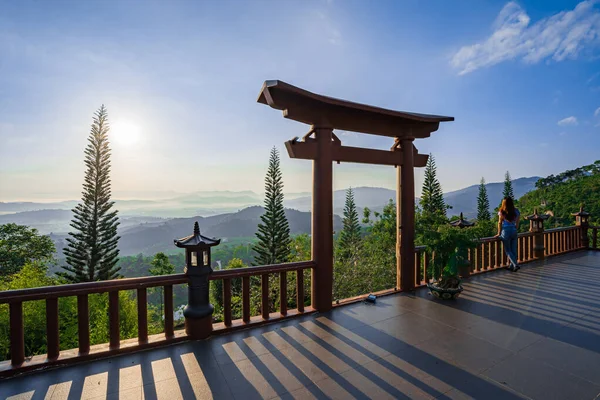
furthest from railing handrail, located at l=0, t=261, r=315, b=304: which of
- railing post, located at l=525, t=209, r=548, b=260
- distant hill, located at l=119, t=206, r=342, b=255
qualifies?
distant hill, located at l=119, t=206, r=342, b=255

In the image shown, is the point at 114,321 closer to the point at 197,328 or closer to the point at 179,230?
the point at 197,328

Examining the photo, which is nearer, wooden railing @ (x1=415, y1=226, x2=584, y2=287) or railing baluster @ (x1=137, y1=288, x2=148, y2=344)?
railing baluster @ (x1=137, y1=288, x2=148, y2=344)

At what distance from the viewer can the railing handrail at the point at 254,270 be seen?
8.61 ft

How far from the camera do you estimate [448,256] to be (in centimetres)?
347

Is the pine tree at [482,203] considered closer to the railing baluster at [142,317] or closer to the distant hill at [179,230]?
the railing baluster at [142,317]

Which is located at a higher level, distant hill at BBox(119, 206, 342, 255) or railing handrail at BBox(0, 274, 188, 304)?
railing handrail at BBox(0, 274, 188, 304)

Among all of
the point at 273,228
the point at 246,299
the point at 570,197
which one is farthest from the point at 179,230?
the point at 246,299

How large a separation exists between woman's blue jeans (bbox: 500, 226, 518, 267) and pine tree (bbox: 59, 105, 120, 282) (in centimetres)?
1923

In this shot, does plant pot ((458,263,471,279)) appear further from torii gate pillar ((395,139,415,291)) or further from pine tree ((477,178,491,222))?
pine tree ((477,178,491,222))

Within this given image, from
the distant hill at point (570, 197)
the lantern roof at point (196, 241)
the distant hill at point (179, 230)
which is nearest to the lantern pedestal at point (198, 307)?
the lantern roof at point (196, 241)

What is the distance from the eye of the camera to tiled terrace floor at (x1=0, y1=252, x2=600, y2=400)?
1.71m

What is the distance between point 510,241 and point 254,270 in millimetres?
4680

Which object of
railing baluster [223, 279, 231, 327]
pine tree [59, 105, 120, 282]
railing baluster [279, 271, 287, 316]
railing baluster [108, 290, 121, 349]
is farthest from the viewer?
pine tree [59, 105, 120, 282]

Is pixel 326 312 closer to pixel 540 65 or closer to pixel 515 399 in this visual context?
pixel 515 399
